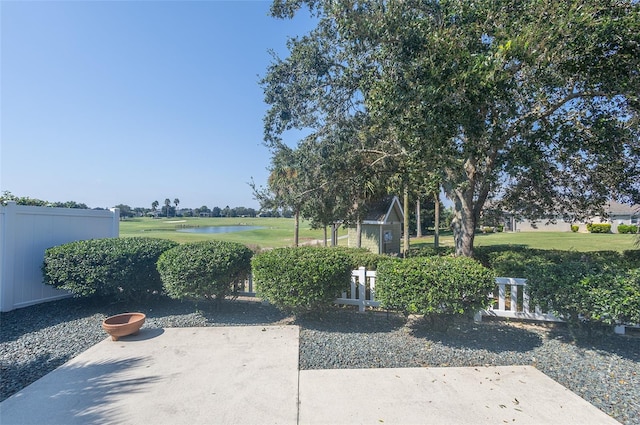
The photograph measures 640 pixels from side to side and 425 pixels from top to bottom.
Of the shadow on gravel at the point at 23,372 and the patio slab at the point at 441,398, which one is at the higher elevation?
the patio slab at the point at 441,398

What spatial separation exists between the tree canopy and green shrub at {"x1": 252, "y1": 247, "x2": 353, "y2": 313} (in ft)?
Answer: 8.49

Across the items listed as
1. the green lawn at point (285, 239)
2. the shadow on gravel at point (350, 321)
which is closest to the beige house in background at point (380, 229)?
the green lawn at point (285, 239)

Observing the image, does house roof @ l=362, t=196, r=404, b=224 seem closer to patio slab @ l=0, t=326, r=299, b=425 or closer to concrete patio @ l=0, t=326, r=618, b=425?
patio slab @ l=0, t=326, r=299, b=425

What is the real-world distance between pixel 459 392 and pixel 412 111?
396cm

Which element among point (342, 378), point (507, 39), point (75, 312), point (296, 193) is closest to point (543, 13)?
point (507, 39)

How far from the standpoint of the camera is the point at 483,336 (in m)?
4.97

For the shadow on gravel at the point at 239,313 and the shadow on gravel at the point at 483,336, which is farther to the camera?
the shadow on gravel at the point at 239,313

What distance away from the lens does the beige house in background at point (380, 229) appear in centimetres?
1795

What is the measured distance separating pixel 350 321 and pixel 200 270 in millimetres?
2705

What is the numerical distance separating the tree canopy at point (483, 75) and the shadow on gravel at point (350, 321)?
283 cm

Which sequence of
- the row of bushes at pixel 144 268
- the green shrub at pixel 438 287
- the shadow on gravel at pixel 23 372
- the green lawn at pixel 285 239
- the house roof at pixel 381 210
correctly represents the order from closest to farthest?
the shadow on gravel at pixel 23 372 < the green shrub at pixel 438 287 < the row of bushes at pixel 144 268 < the house roof at pixel 381 210 < the green lawn at pixel 285 239

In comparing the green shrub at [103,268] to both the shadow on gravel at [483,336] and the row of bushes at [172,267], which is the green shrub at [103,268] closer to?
the row of bushes at [172,267]

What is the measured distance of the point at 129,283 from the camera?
19.6 feet

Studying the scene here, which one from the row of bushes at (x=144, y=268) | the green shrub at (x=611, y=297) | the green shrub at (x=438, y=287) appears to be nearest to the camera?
the green shrub at (x=611, y=297)
